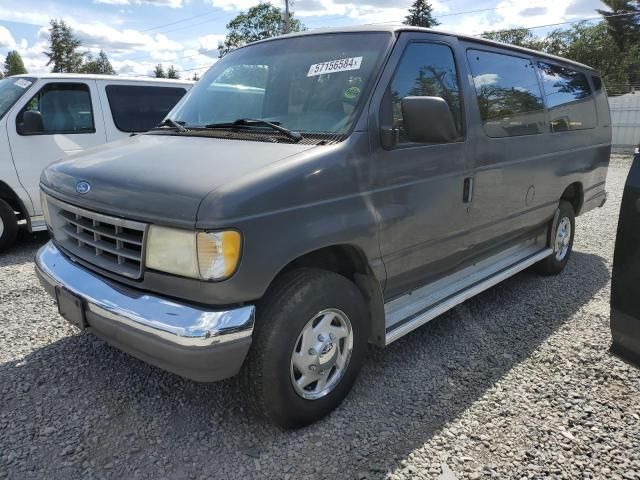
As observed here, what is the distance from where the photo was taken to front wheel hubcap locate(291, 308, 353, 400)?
101 inches

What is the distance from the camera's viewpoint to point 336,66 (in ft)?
9.63

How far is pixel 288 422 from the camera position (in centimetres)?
258

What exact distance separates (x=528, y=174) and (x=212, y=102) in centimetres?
263

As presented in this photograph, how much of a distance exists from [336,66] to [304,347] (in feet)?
5.40

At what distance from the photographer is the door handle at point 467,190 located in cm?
338

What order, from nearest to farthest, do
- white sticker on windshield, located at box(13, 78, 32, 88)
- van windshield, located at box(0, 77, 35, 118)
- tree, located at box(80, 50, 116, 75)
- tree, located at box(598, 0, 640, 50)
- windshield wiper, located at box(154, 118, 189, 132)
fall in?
windshield wiper, located at box(154, 118, 189, 132), van windshield, located at box(0, 77, 35, 118), white sticker on windshield, located at box(13, 78, 32, 88), tree, located at box(598, 0, 640, 50), tree, located at box(80, 50, 116, 75)

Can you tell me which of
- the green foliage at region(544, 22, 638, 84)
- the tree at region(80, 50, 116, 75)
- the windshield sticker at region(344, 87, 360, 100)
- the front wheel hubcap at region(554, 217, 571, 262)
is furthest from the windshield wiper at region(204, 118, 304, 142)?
the tree at region(80, 50, 116, 75)

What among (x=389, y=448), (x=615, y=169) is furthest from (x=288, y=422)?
(x=615, y=169)

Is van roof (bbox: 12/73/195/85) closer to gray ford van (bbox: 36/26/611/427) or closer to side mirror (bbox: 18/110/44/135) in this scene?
side mirror (bbox: 18/110/44/135)

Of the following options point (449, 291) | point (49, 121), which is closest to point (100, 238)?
point (449, 291)

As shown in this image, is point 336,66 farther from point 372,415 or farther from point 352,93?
point 372,415

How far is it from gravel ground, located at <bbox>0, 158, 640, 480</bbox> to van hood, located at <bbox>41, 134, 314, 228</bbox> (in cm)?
117

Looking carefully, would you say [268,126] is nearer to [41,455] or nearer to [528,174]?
[41,455]

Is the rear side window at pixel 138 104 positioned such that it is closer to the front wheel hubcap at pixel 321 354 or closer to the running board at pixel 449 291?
the running board at pixel 449 291
